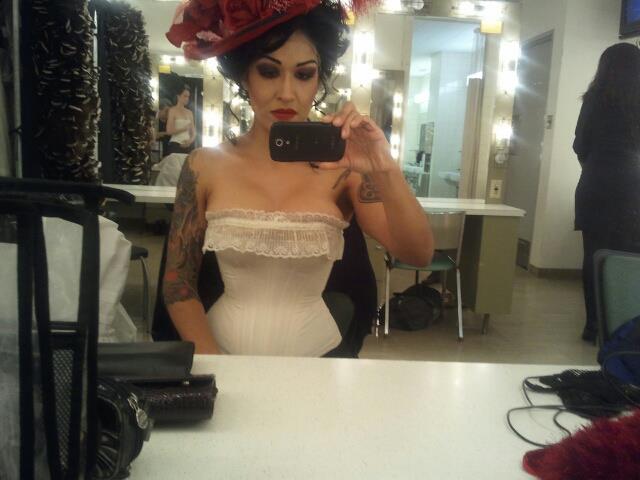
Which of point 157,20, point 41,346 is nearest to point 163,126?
point 157,20

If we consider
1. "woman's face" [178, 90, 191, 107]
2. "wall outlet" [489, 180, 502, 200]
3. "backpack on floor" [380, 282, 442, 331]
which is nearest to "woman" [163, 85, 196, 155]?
"woman's face" [178, 90, 191, 107]

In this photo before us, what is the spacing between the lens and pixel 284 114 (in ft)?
3.17

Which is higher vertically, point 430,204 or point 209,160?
point 209,160

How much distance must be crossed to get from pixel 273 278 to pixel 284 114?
30 cm

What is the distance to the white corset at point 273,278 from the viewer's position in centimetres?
98

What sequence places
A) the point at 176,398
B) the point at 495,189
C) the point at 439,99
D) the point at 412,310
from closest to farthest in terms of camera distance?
the point at 176,398 → the point at 412,310 → the point at 495,189 → the point at 439,99

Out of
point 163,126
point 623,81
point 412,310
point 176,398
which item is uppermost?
point 623,81

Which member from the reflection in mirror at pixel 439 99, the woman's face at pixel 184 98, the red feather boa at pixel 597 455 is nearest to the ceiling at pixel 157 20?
the woman's face at pixel 184 98

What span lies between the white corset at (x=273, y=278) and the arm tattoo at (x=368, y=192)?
64 millimetres

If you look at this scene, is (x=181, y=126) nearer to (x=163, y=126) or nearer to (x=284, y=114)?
(x=163, y=126)

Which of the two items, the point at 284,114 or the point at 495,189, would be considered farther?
the point at 495,189

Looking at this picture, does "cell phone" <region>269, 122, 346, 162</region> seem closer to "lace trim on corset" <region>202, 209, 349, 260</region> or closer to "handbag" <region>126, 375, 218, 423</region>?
"lace trim on corset" <region>202, 209, 349, 260</region>

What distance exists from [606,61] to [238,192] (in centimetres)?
204

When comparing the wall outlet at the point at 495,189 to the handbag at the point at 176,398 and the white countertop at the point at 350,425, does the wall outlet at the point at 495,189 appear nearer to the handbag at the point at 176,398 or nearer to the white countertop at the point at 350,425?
the white countertop at the point at 350,425
